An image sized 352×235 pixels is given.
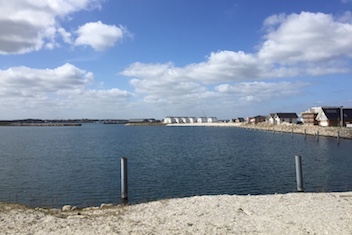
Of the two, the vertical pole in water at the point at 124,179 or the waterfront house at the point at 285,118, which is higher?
the waterfront house at the point at 285,118

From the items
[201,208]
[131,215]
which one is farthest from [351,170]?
[131,215]

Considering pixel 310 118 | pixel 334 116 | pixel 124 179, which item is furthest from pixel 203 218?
pixel 310 118

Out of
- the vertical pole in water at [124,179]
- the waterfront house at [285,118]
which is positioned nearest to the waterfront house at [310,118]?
the waterfront house at [285,118]

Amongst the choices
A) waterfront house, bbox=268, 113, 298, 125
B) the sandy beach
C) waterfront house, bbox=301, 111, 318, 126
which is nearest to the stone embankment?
waterfront house, bbox=301, 111, 318, 126

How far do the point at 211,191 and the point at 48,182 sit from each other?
43.0ft

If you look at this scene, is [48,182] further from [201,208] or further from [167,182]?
[201,208]

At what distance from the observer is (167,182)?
25406mm

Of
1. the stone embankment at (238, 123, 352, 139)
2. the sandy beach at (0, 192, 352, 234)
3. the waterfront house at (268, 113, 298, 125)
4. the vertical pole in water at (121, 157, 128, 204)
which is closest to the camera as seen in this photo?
the sandy beach at (0, 192, 352, 234)

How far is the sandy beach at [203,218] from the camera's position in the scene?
9273 mm

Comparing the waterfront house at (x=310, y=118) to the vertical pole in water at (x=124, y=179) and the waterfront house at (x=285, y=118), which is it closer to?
the waterfront house at (x=285, y=118)

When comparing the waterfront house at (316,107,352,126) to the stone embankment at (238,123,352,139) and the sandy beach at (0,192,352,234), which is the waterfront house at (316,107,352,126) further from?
the sandy beach at (0,192,352,234)

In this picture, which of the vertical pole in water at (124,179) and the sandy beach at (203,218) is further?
the vertical pole in water at (124,179)

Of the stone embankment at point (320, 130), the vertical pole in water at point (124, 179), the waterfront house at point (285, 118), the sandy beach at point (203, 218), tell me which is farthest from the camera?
the waterfront house at point (285, 118)

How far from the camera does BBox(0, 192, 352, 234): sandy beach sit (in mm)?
9273
